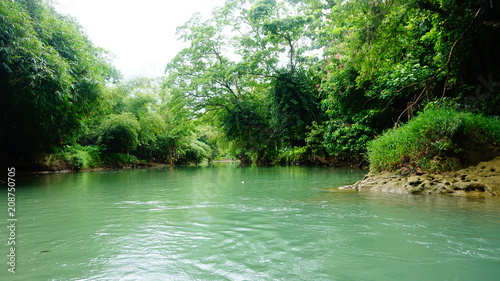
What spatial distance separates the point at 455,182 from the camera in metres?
5.68

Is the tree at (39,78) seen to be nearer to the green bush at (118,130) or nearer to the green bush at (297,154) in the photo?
the green bush at (118,130)

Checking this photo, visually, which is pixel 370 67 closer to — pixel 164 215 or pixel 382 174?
pixel 382 174

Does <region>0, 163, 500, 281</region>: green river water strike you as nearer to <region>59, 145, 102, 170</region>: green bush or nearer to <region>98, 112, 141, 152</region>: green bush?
<region>59, 145, 102, 170</region>: green bush

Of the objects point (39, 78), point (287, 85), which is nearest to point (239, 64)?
point (287, 85)

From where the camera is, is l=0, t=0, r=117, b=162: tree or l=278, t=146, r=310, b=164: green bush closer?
l=0, t=0, r=117, b=162: tree

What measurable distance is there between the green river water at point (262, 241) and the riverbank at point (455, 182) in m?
0.70

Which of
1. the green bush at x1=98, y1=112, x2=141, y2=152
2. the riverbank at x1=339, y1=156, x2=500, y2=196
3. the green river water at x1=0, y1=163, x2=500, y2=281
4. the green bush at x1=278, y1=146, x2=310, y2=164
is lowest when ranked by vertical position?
the green river water at x1=0, y1=163, x2=500, y2=281

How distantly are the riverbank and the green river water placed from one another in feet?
2.30

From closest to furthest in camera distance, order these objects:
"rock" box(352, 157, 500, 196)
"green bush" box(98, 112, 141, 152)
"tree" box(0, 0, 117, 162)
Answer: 1. "rock" box(352, 157, 500, 196)
2. "tree" box(0, 0, 117, 162)
3. "green bush" box(98, 112, 141, 152)

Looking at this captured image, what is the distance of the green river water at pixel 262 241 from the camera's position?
211 centimetres

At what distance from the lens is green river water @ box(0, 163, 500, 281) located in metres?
2.11

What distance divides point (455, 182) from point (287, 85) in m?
12.7

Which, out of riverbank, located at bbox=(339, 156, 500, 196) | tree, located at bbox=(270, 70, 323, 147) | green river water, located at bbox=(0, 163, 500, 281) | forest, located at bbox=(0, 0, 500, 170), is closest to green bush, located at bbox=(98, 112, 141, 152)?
forest, located at bbox=(0, 0, 500, 170)

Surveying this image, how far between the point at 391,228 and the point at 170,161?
3063cm
